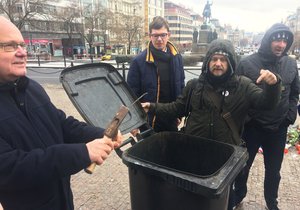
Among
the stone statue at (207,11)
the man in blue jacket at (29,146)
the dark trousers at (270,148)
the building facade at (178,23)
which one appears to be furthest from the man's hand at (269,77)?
the building facade at (178,23)

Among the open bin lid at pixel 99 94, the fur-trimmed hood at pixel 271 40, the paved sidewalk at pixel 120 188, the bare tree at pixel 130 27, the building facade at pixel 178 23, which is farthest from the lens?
the building facade at pixel 178 23

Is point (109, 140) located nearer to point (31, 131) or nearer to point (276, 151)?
point (31, 131)

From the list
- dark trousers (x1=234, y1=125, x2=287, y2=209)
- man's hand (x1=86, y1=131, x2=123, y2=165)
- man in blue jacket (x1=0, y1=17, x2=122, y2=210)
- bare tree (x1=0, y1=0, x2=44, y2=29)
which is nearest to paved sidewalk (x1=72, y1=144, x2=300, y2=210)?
dark trousers (x1=234, y1=125, x2=287, y2=209)

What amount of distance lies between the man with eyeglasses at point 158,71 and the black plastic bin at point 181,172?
69 cm

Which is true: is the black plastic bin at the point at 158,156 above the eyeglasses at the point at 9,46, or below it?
below

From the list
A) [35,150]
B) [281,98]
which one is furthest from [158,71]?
[35,150]

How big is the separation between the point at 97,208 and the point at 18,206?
5.68ft

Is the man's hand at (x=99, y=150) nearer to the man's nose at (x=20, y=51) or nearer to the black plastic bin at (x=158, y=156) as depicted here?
the black plastic bin at (x=158, y=156)

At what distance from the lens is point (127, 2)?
63312mm

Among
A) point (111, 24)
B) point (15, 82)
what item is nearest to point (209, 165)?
point (15, 82)

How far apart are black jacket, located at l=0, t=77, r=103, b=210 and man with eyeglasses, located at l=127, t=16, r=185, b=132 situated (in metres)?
1.19

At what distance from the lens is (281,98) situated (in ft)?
8.45

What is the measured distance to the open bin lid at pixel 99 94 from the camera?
6.19ft

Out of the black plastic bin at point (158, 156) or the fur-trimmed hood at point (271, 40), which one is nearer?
the black plastic bin at point (158, 156)
